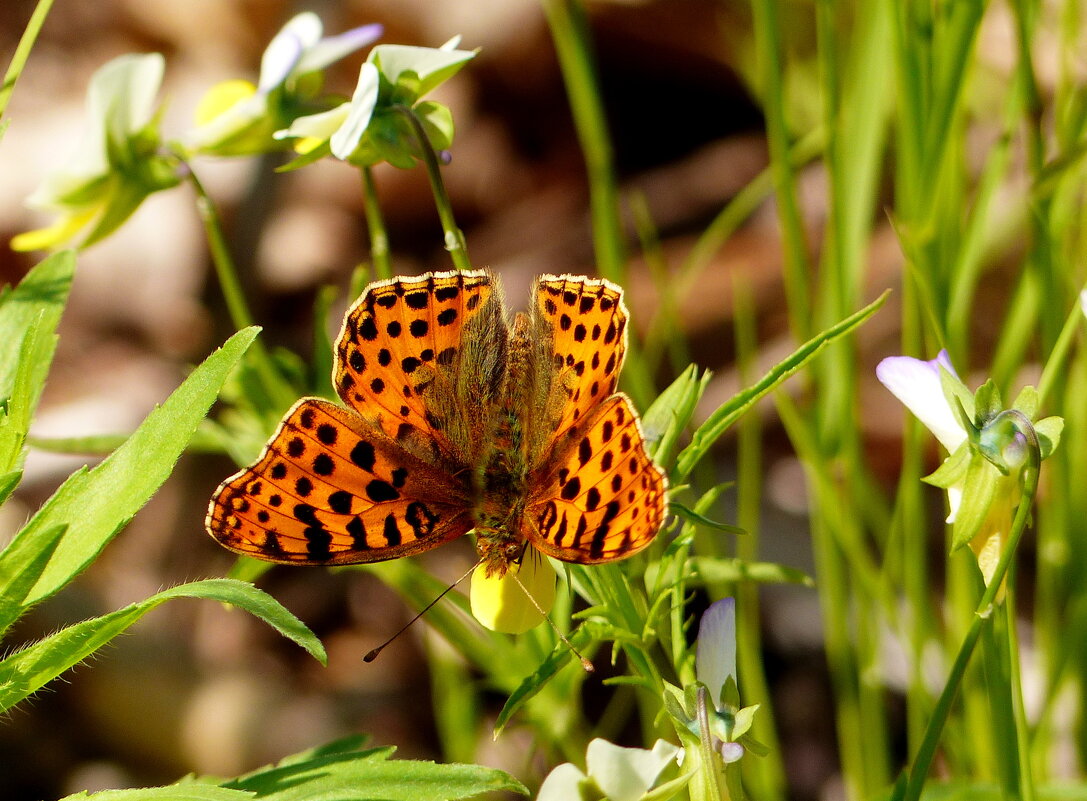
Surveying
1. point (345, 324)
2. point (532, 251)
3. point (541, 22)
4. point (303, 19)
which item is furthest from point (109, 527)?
point (541, 22)

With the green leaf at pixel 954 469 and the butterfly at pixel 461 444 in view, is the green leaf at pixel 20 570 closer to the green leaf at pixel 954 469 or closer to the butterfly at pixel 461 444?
the butterfly at pixel 461 444

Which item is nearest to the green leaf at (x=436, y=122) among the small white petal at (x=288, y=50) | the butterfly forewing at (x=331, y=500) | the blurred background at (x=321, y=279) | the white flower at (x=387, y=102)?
the white flower at (x=387, y=102)

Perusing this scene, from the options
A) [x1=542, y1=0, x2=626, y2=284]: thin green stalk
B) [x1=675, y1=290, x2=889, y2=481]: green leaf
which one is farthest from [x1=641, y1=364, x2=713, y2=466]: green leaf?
[x1=542, y1=0, x2=626, y2=284]: thin green stalk

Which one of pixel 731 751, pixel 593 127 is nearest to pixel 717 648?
pixel 731 751

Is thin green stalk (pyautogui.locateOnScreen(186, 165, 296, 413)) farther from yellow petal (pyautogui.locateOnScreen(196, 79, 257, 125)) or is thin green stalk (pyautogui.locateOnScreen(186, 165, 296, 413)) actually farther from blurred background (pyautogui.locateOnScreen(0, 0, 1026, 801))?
blurred background (pyautogui.locateOnScreen(0, 0, 1026, 801))

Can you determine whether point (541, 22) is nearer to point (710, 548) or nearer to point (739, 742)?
point (710, 548)
